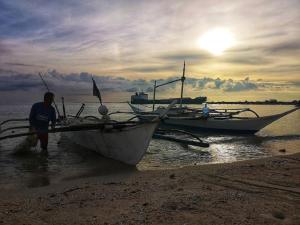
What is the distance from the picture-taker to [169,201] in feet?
19.8

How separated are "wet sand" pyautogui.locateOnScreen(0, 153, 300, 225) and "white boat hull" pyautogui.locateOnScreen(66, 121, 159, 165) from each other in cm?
188

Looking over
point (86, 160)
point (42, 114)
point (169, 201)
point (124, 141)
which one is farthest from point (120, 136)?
point (169, 201)

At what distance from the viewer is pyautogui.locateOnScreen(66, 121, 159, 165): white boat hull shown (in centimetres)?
1021

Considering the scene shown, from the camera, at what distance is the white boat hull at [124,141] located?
10211 millimetres

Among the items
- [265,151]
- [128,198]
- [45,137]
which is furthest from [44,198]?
[265,151]

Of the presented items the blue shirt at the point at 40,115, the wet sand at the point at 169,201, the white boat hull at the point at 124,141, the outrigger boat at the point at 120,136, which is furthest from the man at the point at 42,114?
the wet sand at the point at 169,201

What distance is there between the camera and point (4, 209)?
5863 millimetres

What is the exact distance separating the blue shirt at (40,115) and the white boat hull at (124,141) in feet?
5.55

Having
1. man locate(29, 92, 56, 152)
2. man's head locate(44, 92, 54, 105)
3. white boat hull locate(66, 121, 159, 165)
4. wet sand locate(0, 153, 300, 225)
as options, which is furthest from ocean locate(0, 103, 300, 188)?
man's head locate(44, 92, 54, 105)

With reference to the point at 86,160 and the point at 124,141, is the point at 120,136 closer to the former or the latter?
the point at 124,141

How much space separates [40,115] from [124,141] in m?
3.87

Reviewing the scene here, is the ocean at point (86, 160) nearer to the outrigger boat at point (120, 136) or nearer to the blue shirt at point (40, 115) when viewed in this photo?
the outrigger boat at point (120, 136)

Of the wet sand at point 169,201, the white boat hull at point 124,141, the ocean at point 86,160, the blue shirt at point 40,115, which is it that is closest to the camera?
the wet sand at point 169,201

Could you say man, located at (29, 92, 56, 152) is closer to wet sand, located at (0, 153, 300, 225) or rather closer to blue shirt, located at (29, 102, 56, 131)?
blue shirt, located at (29, 102, 56, 131)
